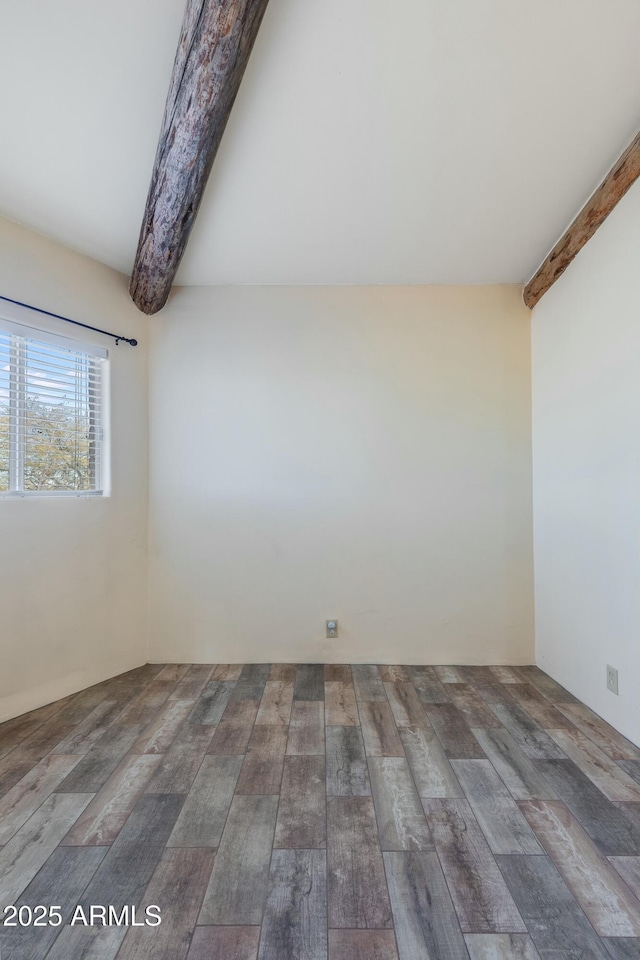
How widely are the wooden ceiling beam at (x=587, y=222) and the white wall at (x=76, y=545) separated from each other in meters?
2.61

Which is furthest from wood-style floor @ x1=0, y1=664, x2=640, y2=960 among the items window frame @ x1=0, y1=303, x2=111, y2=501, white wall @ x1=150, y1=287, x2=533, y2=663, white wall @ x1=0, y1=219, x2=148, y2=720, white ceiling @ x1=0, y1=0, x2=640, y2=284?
white ceiling @ x1=0, y1=0, x2=640, y2=284

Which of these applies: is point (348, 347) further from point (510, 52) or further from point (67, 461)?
point (67, 461)

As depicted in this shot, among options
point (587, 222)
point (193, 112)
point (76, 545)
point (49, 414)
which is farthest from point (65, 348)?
point (587, 222)

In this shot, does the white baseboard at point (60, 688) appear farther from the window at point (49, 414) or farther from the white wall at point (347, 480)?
the window at point (49, 414)

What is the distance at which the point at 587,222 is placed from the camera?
2.45 meters

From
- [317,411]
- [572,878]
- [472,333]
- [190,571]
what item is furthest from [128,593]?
[472,333]

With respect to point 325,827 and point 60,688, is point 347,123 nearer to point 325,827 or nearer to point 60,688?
point 325,827

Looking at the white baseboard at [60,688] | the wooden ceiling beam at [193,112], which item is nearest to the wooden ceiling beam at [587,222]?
the wooden ceiling beam at [193,112]

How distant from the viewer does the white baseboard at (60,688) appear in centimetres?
243

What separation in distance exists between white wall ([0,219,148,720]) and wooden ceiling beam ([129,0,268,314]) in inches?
20.4

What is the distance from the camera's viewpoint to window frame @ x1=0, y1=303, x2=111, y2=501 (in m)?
2.47

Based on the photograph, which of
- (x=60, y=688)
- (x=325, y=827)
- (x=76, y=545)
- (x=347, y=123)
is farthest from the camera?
(x=76, y=545)

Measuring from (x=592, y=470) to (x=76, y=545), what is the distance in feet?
9.64

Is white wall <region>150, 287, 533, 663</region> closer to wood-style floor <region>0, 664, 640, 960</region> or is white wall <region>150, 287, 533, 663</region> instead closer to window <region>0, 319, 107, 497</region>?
window <region>0, 319, 107, 497</region>
